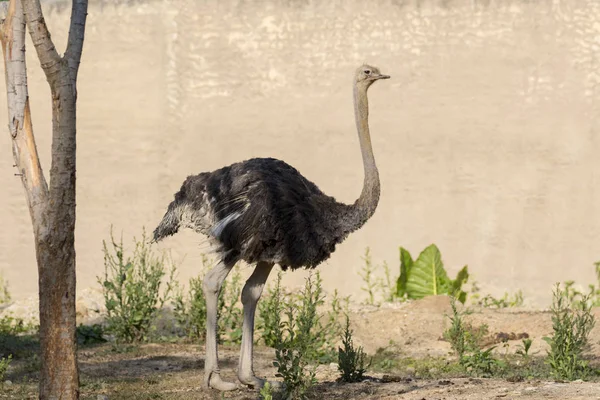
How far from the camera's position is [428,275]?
432 inches

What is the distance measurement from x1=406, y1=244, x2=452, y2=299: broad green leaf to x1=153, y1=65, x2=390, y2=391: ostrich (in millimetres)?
4093

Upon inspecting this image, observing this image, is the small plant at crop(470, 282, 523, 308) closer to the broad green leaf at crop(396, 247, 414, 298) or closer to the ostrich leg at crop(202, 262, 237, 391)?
the broad green leaf at crop(396, 247, 414, 298)

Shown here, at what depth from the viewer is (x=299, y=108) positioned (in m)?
11.7

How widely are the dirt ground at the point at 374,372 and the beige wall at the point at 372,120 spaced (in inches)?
41.1

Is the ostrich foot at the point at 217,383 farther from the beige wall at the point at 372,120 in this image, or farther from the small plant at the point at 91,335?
the beige wall at the point at 372,120

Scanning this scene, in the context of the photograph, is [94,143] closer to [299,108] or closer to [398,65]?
[299,108]

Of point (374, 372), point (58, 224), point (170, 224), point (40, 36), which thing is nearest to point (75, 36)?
point (40, 36)

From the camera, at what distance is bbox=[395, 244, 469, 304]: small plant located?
1095cm

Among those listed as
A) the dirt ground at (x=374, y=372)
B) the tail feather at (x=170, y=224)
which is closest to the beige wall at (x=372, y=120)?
the dirt ground at (x=374, y=372)

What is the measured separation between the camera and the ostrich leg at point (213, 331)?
6.73m

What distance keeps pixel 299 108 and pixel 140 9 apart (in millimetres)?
1963

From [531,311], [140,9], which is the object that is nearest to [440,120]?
[531,311]

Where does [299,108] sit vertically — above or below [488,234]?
above

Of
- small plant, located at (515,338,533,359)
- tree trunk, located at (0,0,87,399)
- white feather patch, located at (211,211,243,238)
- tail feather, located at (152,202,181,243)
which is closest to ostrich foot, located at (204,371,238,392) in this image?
white feather patch, located at (211,211,243,238)
